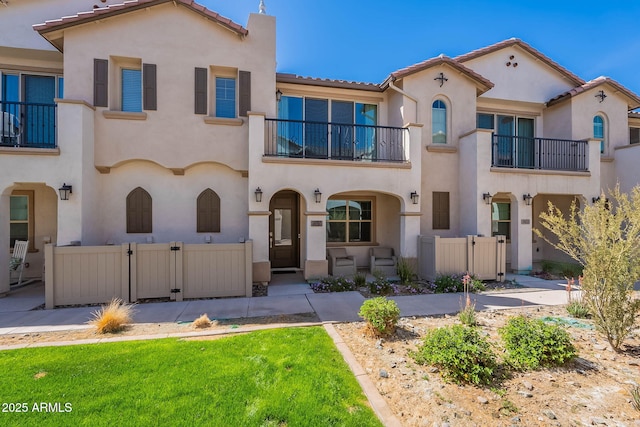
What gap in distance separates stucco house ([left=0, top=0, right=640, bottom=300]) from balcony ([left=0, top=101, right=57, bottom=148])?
1.6 inches

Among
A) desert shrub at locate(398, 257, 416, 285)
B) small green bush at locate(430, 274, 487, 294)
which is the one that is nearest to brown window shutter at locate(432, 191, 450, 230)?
desert shrub at locate(398, 257, 416, 285)

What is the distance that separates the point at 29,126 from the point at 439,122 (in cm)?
1353

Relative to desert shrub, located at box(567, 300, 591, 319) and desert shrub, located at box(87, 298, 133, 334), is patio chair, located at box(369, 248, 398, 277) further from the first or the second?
desert shrub, located at box(87, 298, 133, 334)

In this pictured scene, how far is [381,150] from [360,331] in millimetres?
6967

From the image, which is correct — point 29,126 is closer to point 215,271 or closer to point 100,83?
point 100,83

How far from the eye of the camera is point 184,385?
3.42 metres

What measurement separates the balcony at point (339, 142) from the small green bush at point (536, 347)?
253 inches

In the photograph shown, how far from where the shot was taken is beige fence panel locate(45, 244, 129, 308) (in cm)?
663

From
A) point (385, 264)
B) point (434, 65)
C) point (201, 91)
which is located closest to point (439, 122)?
point (434, 65)

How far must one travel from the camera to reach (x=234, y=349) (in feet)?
14.5

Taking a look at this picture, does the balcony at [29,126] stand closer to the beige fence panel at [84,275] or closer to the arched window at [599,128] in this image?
the beige fence panel at [84,275]

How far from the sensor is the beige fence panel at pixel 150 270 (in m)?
7.09

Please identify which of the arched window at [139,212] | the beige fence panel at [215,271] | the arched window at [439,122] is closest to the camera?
the beige fence panel at [215,271]

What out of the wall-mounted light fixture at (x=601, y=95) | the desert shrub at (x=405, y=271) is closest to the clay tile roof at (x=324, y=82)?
the desert shrub at (x=405, y=271)
